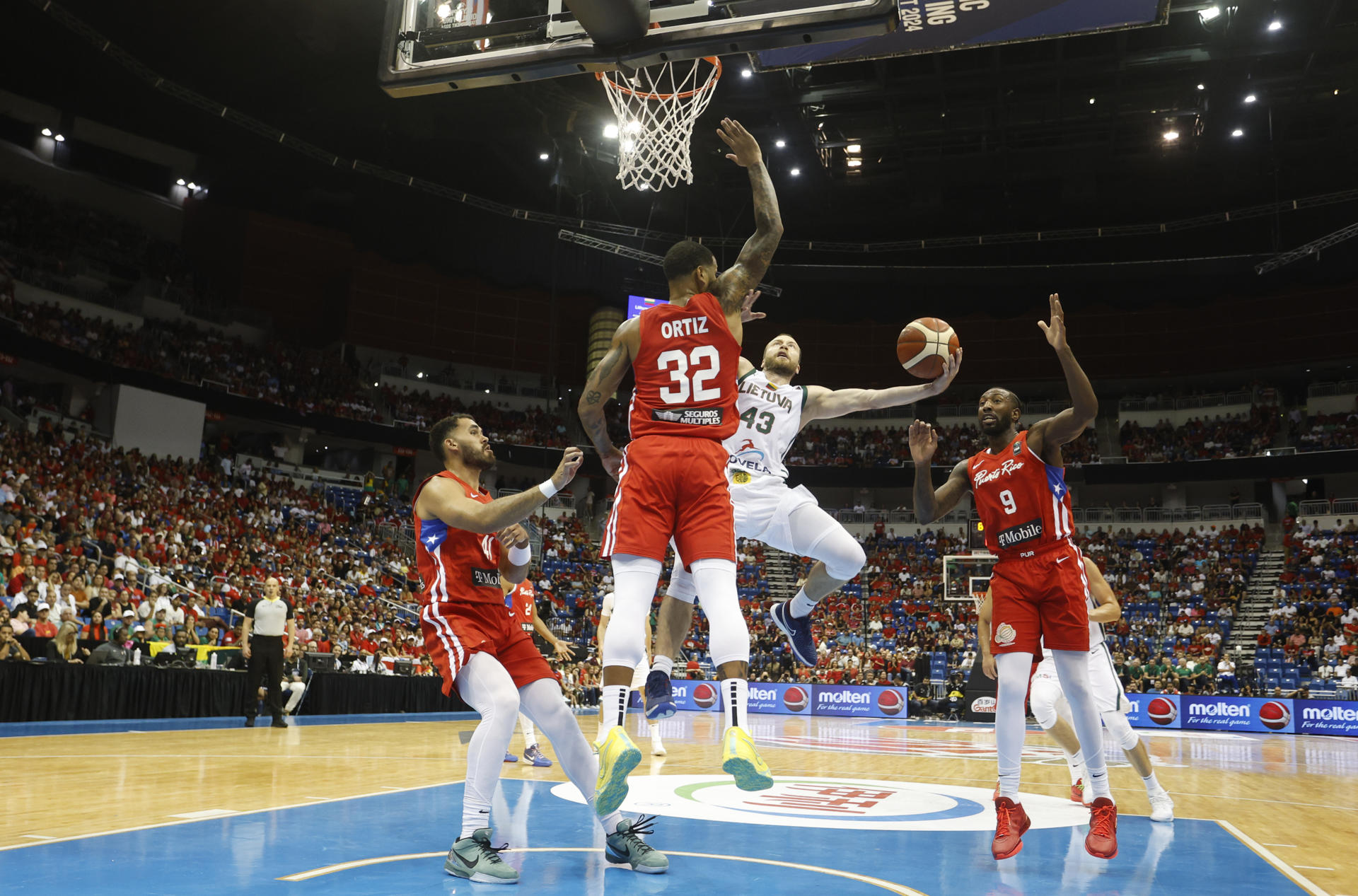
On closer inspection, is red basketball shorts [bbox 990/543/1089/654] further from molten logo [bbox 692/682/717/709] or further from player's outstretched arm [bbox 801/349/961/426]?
molten logo [bbox 692/682/717/709]

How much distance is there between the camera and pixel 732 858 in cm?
525

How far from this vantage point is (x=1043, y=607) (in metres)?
6.03

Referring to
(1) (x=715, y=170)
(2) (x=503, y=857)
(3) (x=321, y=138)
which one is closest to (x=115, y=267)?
(3) (x=321, y=138)

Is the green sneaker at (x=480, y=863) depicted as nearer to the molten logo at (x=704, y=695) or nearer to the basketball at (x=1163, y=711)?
the molten logo at (x=704, y=695)

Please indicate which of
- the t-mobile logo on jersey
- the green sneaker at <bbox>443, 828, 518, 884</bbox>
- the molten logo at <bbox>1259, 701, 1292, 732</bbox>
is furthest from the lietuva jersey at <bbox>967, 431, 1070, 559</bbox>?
the molten logo at <bbox>1259, 701, 1292, 732</bbox>

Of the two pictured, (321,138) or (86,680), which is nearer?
(86,680)

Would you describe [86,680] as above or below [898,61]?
below

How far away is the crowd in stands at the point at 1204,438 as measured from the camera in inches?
1405

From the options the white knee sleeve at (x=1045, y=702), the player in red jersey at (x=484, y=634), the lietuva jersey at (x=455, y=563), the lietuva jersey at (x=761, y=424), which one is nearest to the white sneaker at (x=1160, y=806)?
the white knee sleeve at (x=1045, y=702)

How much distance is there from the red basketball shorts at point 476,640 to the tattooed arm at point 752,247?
1.95 meters

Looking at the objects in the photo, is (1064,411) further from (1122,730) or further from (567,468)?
(1122,730)

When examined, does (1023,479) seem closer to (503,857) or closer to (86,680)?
(503,857)

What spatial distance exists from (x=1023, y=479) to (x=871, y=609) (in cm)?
2824

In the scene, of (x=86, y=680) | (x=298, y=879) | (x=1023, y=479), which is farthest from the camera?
(x=86, y=680)
